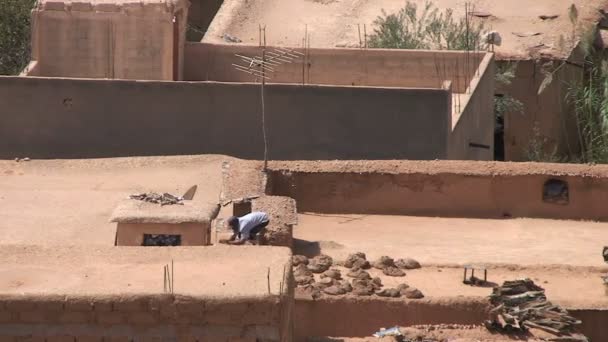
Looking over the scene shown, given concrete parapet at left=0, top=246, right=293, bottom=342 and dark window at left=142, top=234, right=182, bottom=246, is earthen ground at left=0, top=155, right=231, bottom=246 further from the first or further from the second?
concrete parapet at left=0, top=246, right=293, bottom=342

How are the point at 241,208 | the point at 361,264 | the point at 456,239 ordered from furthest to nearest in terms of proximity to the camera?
the point at 456,239
the point at 241,208
the point at 361,264

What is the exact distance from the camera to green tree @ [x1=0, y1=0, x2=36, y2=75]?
33625 mm

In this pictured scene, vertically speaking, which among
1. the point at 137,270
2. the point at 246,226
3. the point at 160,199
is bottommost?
the point at 246,226

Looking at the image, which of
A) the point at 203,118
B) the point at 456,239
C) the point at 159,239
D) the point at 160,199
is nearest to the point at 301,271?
the point at 160,199

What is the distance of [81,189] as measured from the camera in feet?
73.7

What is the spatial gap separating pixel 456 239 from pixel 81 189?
4.69m

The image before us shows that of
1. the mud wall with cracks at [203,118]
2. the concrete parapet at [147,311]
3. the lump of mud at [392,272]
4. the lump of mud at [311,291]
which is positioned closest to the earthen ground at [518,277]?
the lump of mud at [392,272]

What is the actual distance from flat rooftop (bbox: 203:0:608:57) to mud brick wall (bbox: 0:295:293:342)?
72.0 feet

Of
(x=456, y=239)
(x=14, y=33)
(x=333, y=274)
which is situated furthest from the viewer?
(x=14, y=33)

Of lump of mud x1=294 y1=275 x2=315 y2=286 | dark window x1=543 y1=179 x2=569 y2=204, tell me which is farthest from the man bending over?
dark window x1=543 y1=179 x2=569 y2=204

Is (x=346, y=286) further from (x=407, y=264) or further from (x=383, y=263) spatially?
(x=407, y=264)

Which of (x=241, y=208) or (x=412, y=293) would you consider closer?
(x=412, y=293)

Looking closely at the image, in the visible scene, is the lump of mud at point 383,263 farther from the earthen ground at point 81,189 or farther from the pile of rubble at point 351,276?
the earthen ground at point 81,189

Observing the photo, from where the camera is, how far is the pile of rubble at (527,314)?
17500mm
